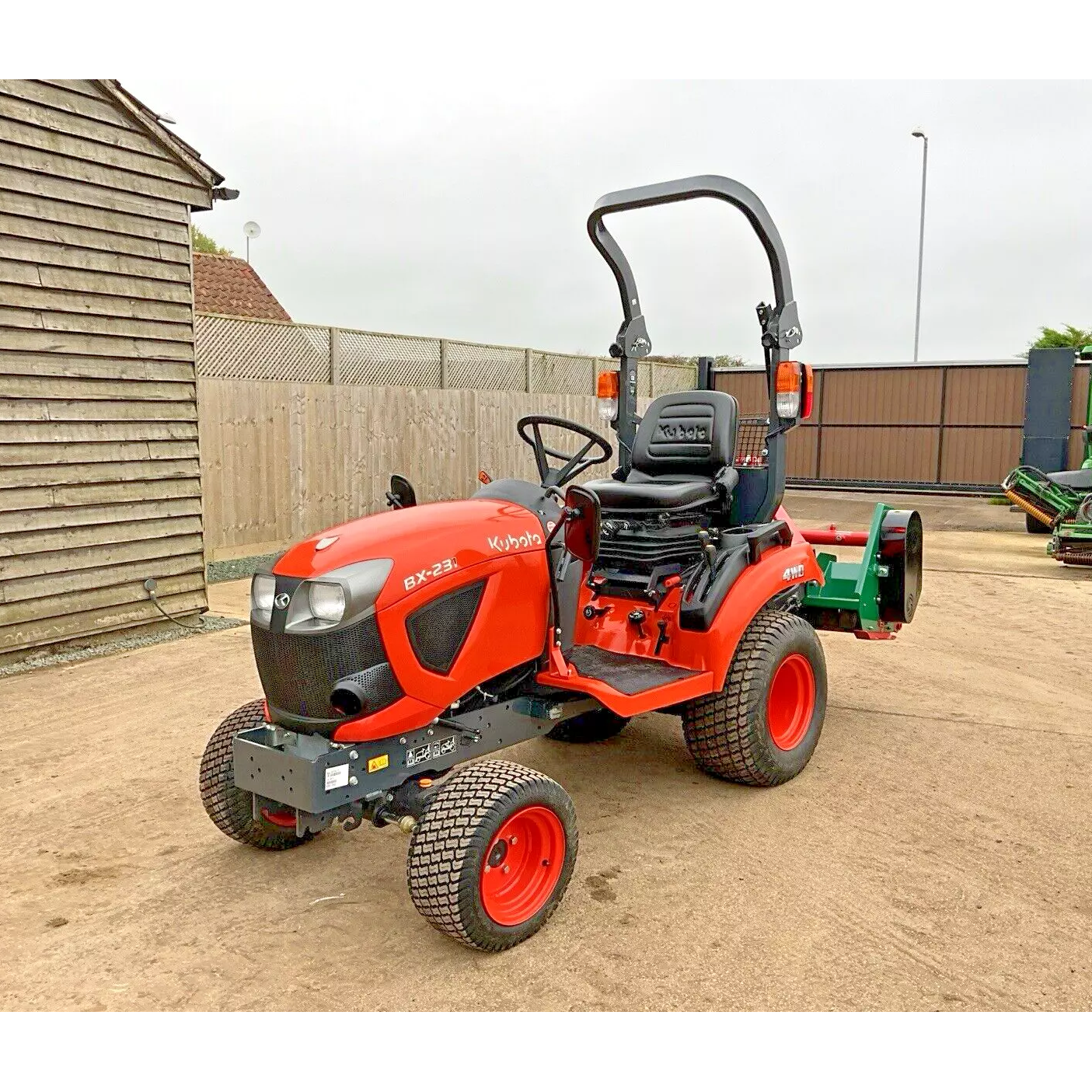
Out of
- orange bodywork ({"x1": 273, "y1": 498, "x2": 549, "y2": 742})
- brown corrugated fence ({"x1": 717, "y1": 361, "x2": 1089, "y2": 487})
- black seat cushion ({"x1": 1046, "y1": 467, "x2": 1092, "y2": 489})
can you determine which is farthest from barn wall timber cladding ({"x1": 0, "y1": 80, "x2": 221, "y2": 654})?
brown corrugated fence ({"x1": 717, "y1": 361, "x2": 1089, "y2": 487})

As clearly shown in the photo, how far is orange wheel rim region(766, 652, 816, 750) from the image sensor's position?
417cm

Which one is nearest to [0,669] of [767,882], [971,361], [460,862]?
[460,862]

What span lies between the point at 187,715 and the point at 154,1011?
8.55 feet

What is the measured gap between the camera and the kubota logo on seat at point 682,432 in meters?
4.32

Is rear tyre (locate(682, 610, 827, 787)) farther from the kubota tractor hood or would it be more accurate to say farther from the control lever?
the kubota tractor hood

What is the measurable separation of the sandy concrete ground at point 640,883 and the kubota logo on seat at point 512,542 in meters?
1.07

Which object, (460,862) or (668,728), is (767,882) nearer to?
(460,862)

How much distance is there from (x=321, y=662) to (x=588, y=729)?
1.93 meters

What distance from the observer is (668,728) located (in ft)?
15.8

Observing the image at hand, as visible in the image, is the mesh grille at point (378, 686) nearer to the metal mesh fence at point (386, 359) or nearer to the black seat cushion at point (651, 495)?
the black seat cushion at point (651, 495)

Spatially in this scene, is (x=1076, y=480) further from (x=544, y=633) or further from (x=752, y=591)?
(x=544, y=633)

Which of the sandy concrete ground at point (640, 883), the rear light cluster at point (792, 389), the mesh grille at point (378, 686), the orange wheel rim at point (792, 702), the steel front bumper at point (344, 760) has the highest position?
the rear light cluster at point (792, 389)

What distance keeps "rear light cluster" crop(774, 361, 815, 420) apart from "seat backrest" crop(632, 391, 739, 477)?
8.6 inches

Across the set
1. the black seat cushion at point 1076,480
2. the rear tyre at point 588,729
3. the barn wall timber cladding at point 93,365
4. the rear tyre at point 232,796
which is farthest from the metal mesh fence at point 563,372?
the rear tyre at point 232,796
